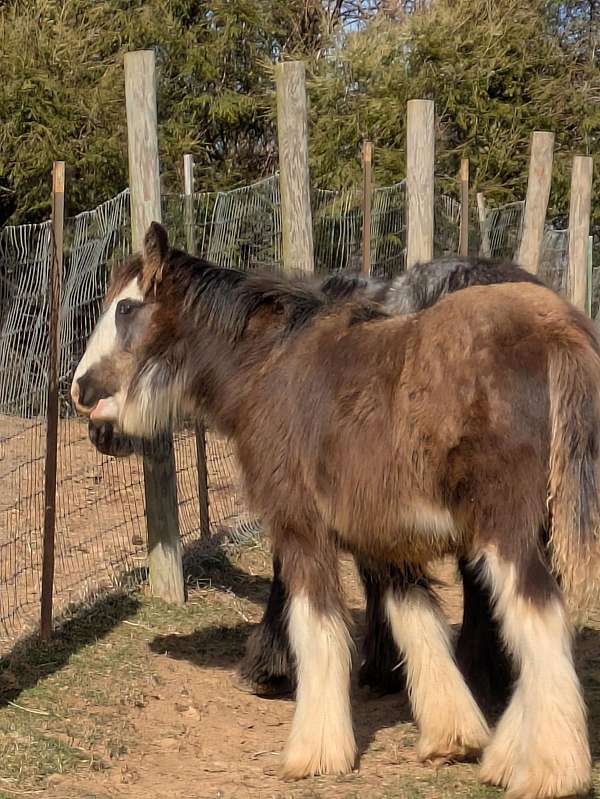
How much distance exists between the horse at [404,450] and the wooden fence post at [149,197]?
3.65 ft

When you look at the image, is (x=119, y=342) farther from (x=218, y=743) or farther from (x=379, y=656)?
(x=379, y=656)

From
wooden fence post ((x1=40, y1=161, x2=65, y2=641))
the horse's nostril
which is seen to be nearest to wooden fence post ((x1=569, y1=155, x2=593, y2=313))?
wooden fence post ((x1=40, y1=161, x2=65, y2=641))

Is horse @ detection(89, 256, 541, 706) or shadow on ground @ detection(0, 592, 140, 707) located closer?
horse @ detection(89, 256, 541, 706)

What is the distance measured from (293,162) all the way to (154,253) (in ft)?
6.62

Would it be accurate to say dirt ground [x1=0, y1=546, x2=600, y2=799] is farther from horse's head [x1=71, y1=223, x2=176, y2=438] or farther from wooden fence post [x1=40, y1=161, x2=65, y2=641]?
horse's head [x1=71, y1=223, x2=176, y2=438]

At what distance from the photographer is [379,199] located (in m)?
8.98

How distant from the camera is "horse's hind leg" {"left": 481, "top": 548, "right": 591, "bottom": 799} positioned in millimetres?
3844

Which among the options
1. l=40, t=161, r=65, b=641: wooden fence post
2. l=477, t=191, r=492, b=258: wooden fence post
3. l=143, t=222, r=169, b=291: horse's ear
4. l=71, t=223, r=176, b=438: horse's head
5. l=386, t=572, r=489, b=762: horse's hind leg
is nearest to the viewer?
l=386, t=572, r=489, b=762: horse's hind leg

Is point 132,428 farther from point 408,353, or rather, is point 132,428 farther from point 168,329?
point 408,353

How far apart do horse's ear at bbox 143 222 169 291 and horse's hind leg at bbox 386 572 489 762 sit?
1.62 m

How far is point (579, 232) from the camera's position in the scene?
1040 cm

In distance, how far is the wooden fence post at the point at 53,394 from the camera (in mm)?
5445

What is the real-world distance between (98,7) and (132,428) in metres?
9.03

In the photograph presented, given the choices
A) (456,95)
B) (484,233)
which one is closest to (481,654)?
(484,233)
